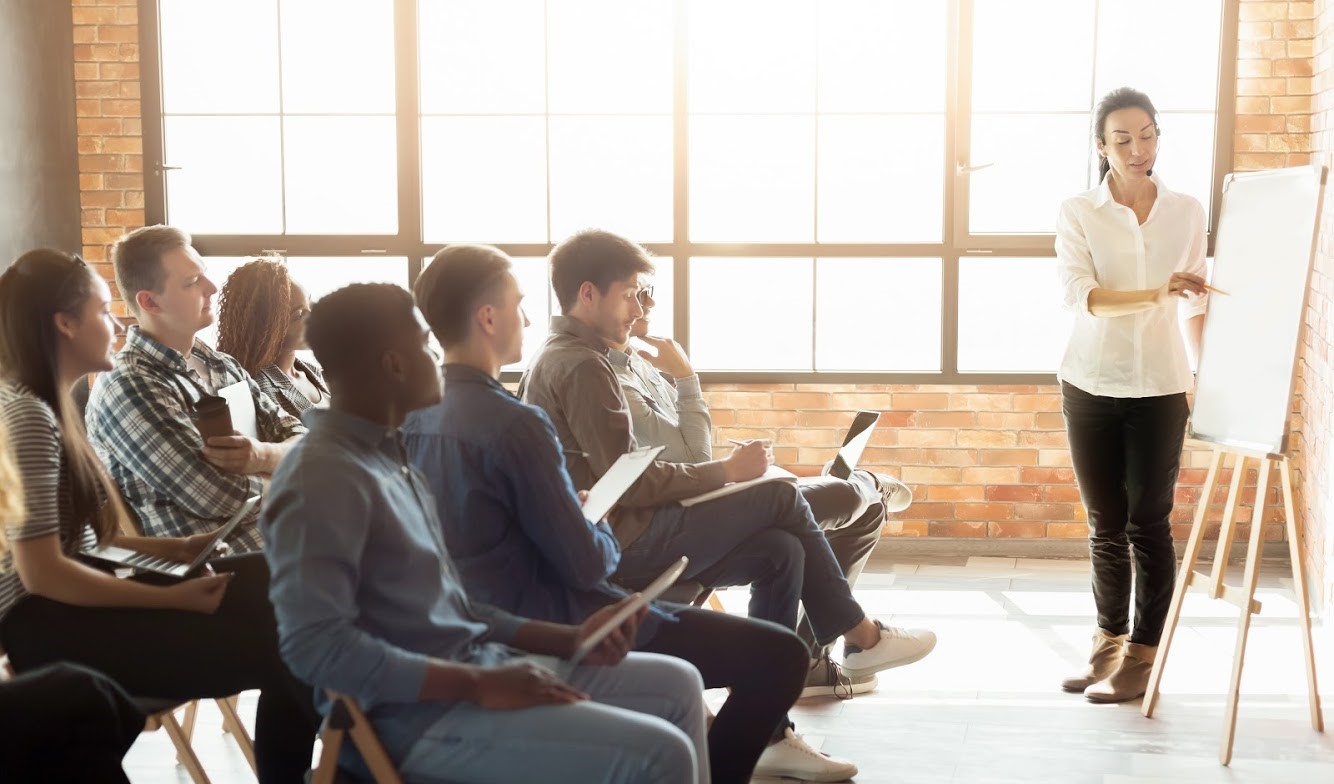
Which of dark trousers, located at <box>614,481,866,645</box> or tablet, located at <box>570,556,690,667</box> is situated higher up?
tablet, located at <box>570,556,690,667</box>

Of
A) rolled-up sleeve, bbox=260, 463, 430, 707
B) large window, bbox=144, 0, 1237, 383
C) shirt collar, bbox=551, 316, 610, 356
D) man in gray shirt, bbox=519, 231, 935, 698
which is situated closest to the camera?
rolled-up sleeve, bbox=260, 463, 430, 707

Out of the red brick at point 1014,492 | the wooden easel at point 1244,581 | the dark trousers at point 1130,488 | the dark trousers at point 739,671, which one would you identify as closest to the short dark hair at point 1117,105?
the dark trousers at point 1130,488

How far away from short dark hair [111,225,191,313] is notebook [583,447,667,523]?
1064mm

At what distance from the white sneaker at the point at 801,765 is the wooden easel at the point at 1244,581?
0.85m

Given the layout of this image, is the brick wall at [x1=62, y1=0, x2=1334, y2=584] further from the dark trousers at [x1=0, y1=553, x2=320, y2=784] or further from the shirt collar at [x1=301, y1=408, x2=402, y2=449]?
the shirt collar at [x1=301, y1=408, x2=402, y2=449]

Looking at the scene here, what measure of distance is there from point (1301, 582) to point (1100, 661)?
69cm

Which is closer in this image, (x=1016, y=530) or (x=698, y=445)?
(x=698, y=445)

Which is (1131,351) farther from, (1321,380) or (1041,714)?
(1321,380)

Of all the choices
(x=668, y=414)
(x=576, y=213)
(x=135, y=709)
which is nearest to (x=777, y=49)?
(x=576, y=213)

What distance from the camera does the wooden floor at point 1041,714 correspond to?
9.81 feet

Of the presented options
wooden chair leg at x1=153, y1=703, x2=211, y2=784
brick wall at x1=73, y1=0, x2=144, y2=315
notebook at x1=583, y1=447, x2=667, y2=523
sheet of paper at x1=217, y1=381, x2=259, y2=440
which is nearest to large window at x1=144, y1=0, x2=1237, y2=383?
brick wall at x1=73, y1=0, x2=144, y2=315

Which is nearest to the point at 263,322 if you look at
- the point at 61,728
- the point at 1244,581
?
the point at 61,728

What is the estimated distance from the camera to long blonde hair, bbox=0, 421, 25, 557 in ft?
6.68

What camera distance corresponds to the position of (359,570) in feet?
5.47
